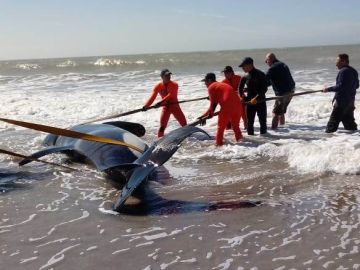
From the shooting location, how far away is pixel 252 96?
9891 millimetres

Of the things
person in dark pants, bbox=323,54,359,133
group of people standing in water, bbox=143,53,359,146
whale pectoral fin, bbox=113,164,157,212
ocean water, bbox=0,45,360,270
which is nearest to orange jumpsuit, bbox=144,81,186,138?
group of people standing in water, bbox=143,53,359,146

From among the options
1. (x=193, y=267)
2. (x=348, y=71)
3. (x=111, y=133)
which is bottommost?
(x=193, y=267)

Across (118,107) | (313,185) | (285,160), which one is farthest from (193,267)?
(118,107)

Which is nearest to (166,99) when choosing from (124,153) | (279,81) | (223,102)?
(223,102)

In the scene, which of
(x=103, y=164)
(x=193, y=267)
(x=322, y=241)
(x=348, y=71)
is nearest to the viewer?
(x=193, y=267)

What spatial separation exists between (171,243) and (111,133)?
138 inches

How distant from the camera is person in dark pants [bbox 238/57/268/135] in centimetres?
972

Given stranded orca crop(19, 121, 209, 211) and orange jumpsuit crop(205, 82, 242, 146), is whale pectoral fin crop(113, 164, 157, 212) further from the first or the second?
orange jumpsuit crop(205, 82, 242, 146)

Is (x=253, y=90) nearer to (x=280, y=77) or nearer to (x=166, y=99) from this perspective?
(x=280, y=77)

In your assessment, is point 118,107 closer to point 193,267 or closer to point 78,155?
point 78,155

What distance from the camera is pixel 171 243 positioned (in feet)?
13.9

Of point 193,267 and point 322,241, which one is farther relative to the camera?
point 322,241

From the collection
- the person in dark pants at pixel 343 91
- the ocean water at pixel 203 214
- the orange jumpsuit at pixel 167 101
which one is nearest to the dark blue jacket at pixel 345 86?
the person in dark pants at pixel 343 91

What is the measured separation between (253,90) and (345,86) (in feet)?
6.10
